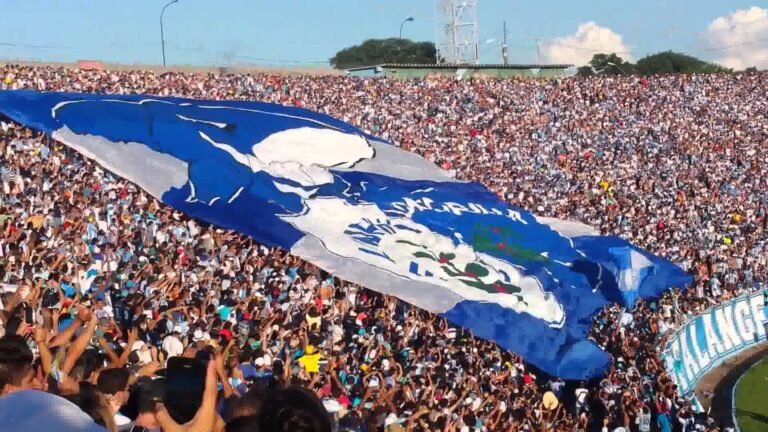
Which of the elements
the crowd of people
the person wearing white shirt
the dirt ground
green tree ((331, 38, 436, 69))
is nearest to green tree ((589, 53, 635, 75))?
green tree ((331, 38, 436, 69))

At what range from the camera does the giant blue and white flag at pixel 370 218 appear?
45.0ft

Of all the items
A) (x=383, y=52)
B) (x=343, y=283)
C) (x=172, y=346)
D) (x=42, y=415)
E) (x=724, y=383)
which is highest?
(x=383, y=52)

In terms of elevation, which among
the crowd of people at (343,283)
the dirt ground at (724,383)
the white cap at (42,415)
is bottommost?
the dirt ground at (724,383)

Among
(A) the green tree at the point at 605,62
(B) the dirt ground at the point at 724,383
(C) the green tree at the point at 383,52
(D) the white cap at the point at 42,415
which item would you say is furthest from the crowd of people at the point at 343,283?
(C) the green tree at the point at 383,52

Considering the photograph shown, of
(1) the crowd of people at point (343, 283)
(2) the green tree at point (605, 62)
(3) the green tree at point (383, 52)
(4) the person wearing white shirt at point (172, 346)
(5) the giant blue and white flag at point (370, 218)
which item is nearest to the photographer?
(1) the crowd of people at point (343, 283)

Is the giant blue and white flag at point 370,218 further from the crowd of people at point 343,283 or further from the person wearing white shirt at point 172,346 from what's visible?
the person wearing white shirt at point 172,346

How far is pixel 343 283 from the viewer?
46.2 ft

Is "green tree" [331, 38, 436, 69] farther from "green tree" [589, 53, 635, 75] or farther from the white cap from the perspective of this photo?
the white cap

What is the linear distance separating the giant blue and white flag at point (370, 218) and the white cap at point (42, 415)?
444 inches

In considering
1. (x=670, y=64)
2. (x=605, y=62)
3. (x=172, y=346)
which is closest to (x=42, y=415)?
(x=172, y=346)

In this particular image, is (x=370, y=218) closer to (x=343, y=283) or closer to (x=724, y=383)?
(x=343, y=283)

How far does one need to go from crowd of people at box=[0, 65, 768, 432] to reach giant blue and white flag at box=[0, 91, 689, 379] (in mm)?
346

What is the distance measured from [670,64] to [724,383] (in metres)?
55.7

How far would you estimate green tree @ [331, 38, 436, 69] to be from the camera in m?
73.2
